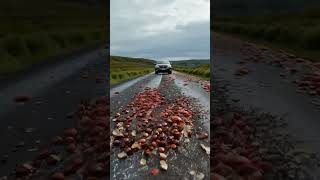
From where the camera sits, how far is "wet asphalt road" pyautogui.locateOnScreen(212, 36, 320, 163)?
19.3ft

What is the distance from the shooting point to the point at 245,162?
16.3ft

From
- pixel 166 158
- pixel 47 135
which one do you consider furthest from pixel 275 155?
pixel 47 135

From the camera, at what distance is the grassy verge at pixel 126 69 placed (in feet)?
47.1

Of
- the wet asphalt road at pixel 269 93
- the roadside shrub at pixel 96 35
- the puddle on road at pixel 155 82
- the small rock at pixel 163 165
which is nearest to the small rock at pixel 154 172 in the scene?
the small rock at pixel 163 165

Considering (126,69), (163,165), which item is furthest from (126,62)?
(163,165)

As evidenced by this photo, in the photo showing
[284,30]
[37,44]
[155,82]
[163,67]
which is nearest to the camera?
[284,30]

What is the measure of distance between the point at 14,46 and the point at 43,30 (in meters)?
1.79

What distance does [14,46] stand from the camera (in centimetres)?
877

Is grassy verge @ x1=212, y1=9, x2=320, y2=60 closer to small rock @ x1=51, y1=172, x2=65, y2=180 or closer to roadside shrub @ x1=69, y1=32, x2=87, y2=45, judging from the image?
roadside shrub @ x1=69, y1=32, x2=87, y2=45

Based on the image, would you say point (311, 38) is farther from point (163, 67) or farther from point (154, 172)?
point (163, 67)

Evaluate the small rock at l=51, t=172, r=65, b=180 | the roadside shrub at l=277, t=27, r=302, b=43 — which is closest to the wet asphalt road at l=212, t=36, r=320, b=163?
the roadside shrub at l=277, t=27, r=302, b=43

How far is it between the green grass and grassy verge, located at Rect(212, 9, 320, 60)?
382cm

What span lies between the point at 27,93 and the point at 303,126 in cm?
440

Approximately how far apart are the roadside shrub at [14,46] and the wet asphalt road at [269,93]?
400cm
